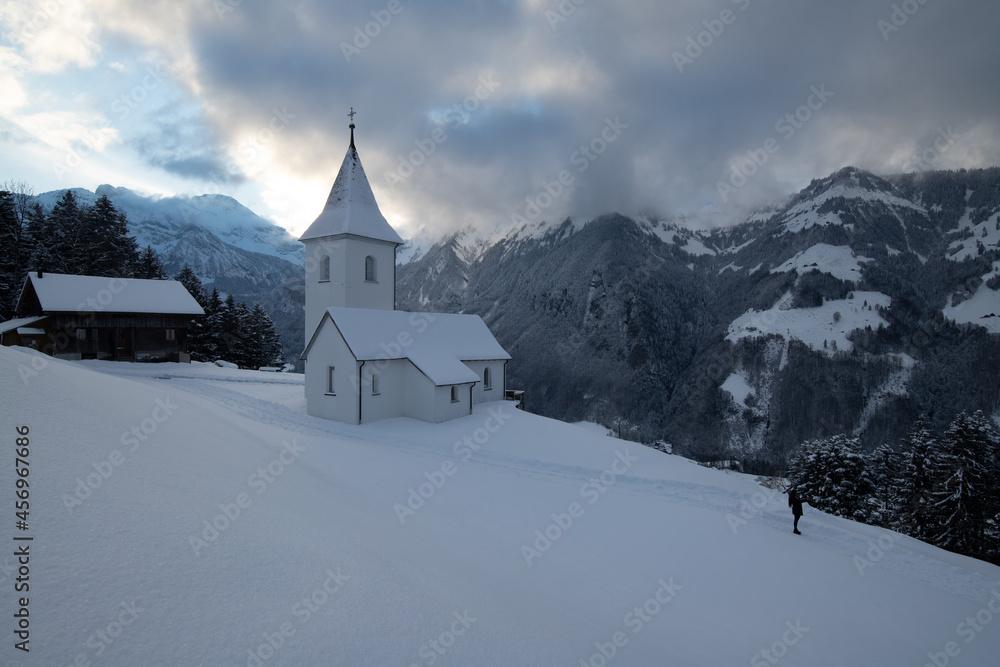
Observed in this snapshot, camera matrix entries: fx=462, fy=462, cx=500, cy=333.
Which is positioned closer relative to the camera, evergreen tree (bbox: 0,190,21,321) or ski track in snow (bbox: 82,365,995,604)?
ski track in snow (bbox: 82,365,995,604)

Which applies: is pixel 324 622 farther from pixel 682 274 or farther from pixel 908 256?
pixel 908 256

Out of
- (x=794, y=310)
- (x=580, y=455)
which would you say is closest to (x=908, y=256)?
(x=794, y=310)

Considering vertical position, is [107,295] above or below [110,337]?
above

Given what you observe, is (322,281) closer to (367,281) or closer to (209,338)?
(367,281)

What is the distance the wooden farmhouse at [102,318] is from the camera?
32906mm

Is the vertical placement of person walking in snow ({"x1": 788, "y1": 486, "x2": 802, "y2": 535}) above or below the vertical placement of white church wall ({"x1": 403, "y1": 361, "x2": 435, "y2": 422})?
below

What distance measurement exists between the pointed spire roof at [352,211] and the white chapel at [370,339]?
0.07 metres

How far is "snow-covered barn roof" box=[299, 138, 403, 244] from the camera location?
2881 cm

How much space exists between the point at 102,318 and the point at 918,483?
5621 centimetres

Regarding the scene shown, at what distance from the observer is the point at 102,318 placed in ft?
113

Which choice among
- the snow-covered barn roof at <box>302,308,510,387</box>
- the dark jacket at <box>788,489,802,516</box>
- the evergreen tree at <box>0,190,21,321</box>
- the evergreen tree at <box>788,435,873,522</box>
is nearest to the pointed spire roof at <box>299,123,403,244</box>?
the snow-covered barn roof at <box>302,308,510,387</box>

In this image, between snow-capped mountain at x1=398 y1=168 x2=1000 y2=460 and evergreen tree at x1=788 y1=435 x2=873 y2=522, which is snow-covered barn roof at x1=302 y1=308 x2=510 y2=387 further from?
snow-capped mountain at x1=398 y1=168 x2=1000 y2=460

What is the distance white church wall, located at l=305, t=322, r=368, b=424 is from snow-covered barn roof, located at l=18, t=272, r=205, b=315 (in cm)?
1977

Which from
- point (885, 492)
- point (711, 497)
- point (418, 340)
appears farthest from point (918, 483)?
point (418, 340)
